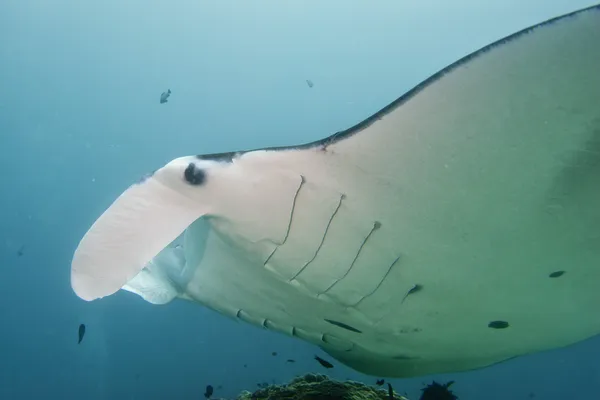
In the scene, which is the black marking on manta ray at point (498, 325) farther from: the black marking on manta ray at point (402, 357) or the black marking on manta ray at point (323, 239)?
the black marking on manta ray at point (323, 239)

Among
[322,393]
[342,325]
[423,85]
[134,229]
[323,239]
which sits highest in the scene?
[423,85]

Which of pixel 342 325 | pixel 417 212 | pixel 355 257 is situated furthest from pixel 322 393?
pixel 417 212

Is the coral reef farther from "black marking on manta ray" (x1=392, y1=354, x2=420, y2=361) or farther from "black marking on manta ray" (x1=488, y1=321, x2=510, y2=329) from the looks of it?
"black marking on manta ray" (x1=488, y1=321, x2=510, y2=329)

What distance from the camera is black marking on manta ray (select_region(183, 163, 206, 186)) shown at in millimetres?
1731

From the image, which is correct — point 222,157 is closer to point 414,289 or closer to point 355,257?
point 355,257

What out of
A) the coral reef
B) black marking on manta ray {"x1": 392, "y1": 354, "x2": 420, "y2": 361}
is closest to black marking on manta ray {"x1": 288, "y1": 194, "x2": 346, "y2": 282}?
the coral reef

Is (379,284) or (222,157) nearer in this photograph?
Result: (222,157)

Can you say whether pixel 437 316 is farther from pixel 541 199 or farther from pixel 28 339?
pixel 28 339

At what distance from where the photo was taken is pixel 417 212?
1.86 meters

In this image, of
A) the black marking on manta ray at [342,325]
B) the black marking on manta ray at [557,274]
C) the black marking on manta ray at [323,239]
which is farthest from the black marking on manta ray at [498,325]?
the black marking on manta ray at [323,239]

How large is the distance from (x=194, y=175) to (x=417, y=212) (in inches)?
39.7

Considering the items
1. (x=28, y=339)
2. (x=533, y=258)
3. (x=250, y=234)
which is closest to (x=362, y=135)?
(x=250, y=234)

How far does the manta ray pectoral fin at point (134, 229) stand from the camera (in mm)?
1719

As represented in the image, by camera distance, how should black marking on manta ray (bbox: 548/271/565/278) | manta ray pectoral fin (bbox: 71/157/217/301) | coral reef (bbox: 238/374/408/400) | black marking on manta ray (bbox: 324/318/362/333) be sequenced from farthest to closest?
coral reef (bbox: 238/374/408/400) < black marking on manta ray (bbox: 324/318/362/333) < black marking on manta ray (bbox: 548/271/565/278) < manta ray pectoral fin (bbox: 71/157/217/301)
